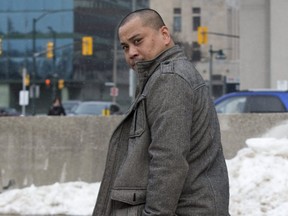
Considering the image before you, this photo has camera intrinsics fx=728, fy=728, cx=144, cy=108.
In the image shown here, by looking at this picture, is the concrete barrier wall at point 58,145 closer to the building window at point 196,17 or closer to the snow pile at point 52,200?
the snow pile at point 52,200

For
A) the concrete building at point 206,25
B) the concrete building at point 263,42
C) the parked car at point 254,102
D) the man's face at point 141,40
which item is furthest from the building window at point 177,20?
the man's face at point 141,40

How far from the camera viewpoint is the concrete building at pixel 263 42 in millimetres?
20359

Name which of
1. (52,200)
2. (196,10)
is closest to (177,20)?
(196,10)

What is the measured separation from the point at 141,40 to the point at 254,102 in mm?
10979

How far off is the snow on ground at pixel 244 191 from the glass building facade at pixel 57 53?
58969 mm

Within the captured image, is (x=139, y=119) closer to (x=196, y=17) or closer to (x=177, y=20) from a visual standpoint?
(x=177, y=20)

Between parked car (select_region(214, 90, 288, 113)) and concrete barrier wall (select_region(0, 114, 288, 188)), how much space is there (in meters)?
4.70

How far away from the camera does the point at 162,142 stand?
103 inches

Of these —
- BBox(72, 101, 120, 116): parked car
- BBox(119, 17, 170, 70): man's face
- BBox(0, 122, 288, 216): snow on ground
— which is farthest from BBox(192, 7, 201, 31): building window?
BBox(119, 17, 170, 70): man's face

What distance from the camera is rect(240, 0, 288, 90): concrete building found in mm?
20359

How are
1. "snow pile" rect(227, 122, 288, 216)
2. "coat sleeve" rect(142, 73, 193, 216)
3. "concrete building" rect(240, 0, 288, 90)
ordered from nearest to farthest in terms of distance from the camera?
"coat sleeve" rect(142, 73, 193, 216)
"snow pile" rect(227, 122, 288, 216)
"concrete building" rect(240, 0, 288, 90)

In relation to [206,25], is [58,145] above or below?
below

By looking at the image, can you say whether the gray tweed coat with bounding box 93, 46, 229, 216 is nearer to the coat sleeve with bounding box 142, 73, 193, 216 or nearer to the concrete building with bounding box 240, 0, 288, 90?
the coat sleeve with bounding box 142, 73, 193, 216

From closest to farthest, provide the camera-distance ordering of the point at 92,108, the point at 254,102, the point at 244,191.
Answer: the point at 244,191 < the point at 254,102 < the point at 92,108
